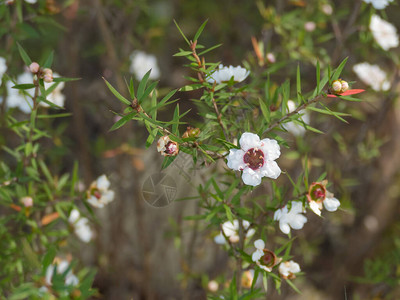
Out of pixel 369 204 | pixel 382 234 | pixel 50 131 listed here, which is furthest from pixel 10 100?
pixel 382 234

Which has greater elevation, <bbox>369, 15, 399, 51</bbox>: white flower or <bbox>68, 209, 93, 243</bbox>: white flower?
<bbox>369, 15, 399, 51</bbox>: white flower

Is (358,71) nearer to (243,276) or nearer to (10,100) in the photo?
(243,276)

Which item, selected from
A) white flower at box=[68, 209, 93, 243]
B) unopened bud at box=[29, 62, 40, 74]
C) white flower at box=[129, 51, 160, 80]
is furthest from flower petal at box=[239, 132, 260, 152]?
white flower at box=[129, 51, 160, 80]

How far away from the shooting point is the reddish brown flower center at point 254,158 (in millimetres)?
686

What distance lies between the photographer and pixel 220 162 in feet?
4.83

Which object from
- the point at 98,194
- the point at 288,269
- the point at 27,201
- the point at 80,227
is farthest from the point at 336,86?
the point at 80,227

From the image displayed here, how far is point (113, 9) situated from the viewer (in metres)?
1.76

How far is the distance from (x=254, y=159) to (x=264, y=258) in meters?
0.21

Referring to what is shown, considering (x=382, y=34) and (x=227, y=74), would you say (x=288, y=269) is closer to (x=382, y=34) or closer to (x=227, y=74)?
(x=227, y=74)

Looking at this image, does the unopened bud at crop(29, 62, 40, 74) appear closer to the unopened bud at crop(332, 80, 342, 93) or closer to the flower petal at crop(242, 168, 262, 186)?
the flower petal at crop(242, 168, 262, 186)
